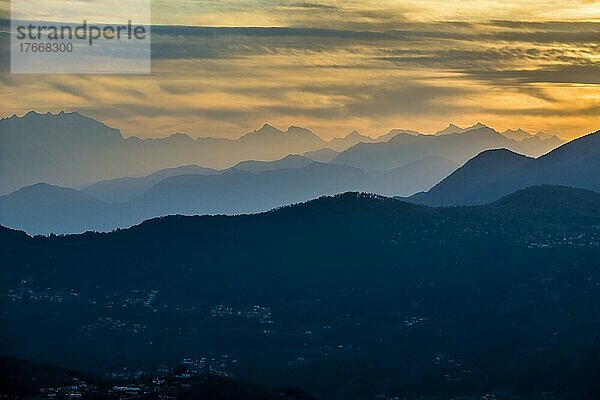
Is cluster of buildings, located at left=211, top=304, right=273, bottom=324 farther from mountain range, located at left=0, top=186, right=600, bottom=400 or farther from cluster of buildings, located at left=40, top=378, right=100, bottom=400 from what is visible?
cluster of buildings, located at left=40, top=378, right=100, bottom=400

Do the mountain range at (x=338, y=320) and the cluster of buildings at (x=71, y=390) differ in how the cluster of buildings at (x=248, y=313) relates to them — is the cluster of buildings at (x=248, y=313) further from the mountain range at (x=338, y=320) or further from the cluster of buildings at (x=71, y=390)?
the cluster of buildings at (x=71, y=390)

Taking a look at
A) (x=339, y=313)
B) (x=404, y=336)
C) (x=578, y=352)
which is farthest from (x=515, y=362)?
(x=339, y=313)

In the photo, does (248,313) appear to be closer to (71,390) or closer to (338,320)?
(338,320)

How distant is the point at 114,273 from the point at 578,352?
263 ft

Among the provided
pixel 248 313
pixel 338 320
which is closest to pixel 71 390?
pixel 338 320

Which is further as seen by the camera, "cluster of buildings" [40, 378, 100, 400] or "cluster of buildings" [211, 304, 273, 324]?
"cluster of buildings" [211, 304, 273, 324]

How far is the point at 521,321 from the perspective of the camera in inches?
6624

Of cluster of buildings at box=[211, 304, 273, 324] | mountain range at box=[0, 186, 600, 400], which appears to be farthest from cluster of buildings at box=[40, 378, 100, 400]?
cluster of buildings at box=[211, 304, 273, 324]

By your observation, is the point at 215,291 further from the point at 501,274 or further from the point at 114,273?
the point at 501,274

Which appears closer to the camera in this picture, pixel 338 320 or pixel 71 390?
pixel 71 390

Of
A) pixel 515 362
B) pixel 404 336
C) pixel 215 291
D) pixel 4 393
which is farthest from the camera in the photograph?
pixel 215 291

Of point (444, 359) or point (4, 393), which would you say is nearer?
point (4, 393)

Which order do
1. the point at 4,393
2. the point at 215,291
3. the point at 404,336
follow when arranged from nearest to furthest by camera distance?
the point at 4,393 → the point at 404,336 → the point at 215,291

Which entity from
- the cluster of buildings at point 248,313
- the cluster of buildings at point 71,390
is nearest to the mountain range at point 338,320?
the cluster of buildings at point 248,313
